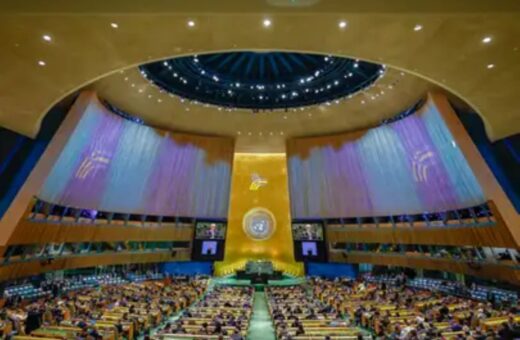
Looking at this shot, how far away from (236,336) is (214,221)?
18.4 metres

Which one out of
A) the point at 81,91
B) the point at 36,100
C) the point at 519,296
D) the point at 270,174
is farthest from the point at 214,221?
the point at 519,296

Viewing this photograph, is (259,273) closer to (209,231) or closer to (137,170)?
(209,231)

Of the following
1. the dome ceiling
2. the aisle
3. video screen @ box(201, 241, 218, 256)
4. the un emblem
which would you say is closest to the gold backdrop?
the un emblem

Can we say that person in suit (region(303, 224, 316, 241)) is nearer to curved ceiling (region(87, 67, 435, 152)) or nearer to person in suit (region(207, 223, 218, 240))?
person in suit (region(207, 223, 218, 240))

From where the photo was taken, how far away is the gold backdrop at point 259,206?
33.7m

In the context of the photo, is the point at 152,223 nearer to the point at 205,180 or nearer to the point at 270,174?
the point at 205,180

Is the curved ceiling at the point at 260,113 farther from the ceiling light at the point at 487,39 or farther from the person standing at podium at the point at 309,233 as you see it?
the person standing at podium at the point at 309,233

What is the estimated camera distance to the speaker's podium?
88.5 ft

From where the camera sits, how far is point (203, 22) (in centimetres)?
1163

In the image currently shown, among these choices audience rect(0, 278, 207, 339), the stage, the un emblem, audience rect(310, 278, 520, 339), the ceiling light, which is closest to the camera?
audience rect(310, 278, 520, 339)

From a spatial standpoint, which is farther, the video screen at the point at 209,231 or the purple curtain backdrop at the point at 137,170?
the video screen at the point at 209,231

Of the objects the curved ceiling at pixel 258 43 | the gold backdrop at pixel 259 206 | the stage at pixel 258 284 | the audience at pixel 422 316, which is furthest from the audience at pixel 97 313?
the gold backdrop at pixel 259 206

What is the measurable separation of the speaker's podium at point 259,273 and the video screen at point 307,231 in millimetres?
3807

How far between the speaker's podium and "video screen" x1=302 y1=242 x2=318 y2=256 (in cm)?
338
